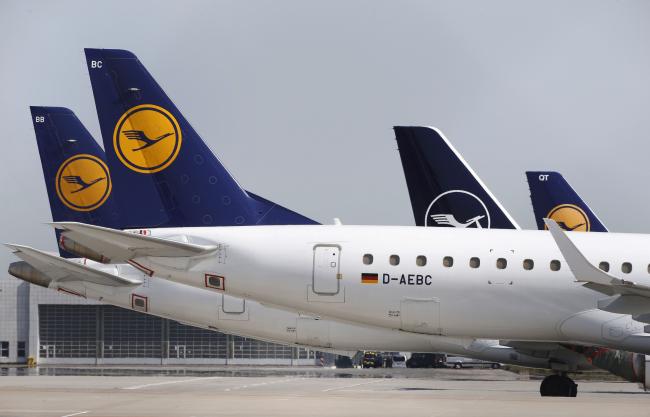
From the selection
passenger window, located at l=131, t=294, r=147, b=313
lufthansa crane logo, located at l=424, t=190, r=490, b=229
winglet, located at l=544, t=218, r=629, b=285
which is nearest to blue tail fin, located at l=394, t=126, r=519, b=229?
lufthansa crane logo, located at l=424, t=190, r=490, b=229

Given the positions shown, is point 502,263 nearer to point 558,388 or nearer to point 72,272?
point 558,388

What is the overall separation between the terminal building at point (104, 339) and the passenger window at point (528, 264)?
55.3 metres

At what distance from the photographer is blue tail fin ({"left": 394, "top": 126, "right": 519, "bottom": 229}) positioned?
34.8m

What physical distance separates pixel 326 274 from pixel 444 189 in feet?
26.3

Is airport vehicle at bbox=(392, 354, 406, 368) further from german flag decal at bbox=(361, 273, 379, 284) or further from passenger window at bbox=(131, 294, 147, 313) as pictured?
german flag decal at bbox=(361, 273, 379, 284)

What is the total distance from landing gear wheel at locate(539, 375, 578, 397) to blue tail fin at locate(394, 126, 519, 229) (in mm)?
5223

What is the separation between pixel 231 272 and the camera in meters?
28.0

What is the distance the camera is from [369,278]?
2800 centimetres

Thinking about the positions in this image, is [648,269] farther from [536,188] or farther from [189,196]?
[536,188]

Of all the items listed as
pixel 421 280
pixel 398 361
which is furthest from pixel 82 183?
pixel 398 361

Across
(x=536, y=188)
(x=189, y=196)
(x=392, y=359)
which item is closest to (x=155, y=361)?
(x=392, y=359)

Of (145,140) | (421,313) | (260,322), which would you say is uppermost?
(145,140)

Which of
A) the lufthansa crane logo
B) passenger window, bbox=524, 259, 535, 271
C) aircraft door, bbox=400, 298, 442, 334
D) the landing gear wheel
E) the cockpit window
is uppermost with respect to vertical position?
the lufthansa crane logo

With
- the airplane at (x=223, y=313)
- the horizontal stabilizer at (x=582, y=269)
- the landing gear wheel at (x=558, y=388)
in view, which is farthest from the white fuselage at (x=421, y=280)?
the airplane at (x=223, y=313)
